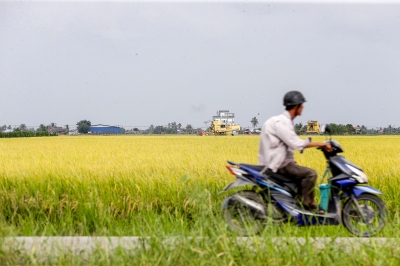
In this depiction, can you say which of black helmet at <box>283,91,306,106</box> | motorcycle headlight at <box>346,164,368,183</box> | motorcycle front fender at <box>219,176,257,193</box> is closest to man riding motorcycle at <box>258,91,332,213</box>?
→ black helmet at <box>283,91,306,106</box>

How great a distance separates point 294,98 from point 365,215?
1.27m

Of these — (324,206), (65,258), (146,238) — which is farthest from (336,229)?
(65,258)

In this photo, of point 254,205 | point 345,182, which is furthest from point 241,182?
point 345,182

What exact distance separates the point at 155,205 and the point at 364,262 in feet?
9.05

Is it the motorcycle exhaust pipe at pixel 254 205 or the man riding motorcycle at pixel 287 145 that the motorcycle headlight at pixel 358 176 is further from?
the motorcycle exhaust pipe at pixel 254 205

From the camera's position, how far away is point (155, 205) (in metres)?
5.59

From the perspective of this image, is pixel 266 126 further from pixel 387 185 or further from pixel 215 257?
pixel 387 185

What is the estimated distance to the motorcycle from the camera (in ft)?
13.5

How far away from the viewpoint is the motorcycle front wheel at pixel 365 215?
4.15m

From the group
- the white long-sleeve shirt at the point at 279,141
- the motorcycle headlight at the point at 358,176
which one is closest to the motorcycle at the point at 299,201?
the motorcycle headlight at the point at 358,176

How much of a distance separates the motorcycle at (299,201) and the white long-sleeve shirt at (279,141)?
0.48ft

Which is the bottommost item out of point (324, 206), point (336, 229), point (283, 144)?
point (336, 229)

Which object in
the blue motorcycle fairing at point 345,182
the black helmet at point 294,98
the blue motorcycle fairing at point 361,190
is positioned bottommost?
the blue motorcycle fairing at point 361,190

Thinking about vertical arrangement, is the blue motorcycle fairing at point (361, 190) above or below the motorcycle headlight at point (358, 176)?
below
